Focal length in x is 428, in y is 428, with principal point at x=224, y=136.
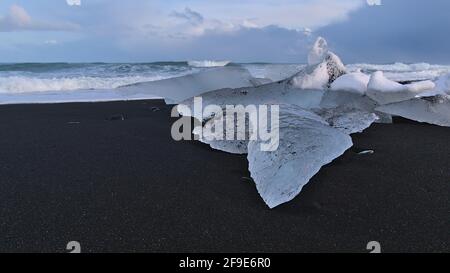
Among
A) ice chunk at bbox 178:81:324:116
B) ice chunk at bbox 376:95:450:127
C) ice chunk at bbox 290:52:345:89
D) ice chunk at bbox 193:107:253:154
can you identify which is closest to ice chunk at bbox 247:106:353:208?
ice chunk at bbox 193:107:253:154

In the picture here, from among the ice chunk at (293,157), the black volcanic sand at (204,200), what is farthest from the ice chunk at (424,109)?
the ice chunk at (293,157)

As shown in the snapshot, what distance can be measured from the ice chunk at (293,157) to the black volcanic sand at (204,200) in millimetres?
77

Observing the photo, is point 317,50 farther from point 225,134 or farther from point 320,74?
point 225,134

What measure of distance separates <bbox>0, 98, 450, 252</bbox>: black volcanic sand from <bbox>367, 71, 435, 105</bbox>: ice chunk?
0.84 feet

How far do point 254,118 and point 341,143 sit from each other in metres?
0.48

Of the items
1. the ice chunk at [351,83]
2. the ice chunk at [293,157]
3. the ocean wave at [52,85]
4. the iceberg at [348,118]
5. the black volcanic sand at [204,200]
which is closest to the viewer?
the black volcanic sand at [204,200]

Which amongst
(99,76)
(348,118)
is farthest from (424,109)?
(99,76)

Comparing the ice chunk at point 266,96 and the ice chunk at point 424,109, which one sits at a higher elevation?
the ice chunk at point 266,96

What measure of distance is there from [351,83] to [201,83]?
1.12m

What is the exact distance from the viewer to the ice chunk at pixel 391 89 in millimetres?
2658

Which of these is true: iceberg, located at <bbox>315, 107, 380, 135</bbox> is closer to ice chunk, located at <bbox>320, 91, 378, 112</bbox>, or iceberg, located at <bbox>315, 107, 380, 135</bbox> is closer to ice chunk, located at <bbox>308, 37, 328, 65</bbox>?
ice chunk, located at <bbox>320, 91, 378, 112</bbox>

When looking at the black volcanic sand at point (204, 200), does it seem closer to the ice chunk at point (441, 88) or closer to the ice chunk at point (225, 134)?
the ice chunk at point (225, 134)

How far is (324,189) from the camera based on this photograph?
1.84 m

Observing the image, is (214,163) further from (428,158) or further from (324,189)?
(428,158)
